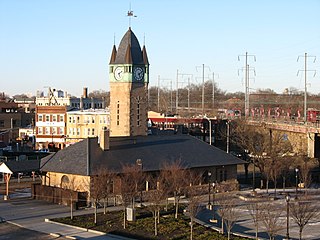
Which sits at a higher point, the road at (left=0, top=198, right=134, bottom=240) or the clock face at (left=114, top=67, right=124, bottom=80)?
the clock face at (left=114, top=67, right=124, bottom=80)

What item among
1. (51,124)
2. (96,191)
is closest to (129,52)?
(96,191)

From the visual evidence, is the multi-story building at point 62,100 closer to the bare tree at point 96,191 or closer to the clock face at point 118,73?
the clock face at point 118,73

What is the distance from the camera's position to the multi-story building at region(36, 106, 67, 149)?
3629 inches

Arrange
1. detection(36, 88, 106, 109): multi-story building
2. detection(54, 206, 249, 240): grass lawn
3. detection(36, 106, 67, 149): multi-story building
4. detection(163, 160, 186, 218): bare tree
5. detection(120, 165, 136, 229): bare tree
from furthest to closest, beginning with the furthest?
detection(36, 88, 106, 109): multi-story building, detection(36, 106, 67, 149): multi-story building, detection(163, 160, 186, 218): bare tree, detection(120, 165, 136, 229): bare tree, detection(54, 206, 249, 240): grass lawn

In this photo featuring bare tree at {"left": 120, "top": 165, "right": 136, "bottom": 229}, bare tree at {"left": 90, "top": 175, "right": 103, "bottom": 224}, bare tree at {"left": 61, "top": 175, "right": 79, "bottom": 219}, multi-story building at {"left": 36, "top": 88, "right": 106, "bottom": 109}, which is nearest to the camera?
bare tree at {"left": 90, "top": 175, "right": 103, "bottom": 224}

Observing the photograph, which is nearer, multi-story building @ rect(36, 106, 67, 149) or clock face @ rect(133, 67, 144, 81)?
clock face @ rect(133, 67, 144, 81)

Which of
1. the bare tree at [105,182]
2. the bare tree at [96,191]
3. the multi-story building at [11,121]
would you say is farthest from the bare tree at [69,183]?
the multi-story building at [11,121]

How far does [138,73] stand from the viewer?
2291 inches

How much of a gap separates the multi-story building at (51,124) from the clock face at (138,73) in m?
36.7

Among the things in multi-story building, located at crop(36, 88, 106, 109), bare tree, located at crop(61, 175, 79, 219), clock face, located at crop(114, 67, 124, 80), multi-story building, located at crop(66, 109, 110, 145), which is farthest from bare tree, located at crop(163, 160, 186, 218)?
multi-story building, located at crop(36, 88, 106, 109)

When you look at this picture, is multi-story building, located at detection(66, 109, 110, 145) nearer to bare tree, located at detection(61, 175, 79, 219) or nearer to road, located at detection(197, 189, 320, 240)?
bare tree, located at detection(61, 175, 79, 219)

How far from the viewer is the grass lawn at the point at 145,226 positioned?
3247cm

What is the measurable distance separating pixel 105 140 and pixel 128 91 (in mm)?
11680

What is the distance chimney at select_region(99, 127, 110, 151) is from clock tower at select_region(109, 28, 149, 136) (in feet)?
33.7
